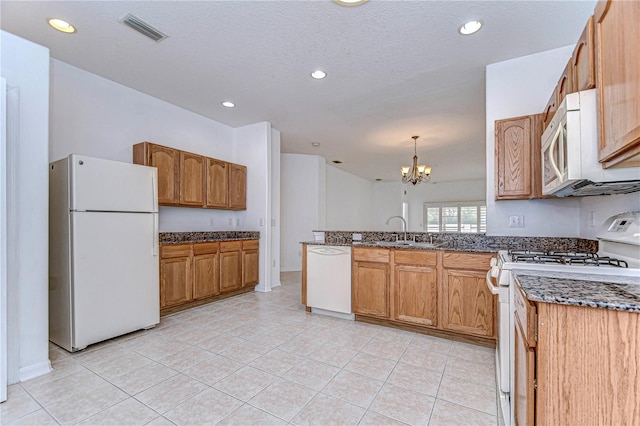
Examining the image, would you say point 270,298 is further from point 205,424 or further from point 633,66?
point 633,66

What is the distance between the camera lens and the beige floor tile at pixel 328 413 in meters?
1.59

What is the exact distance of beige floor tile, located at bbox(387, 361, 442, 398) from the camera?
6.26ft

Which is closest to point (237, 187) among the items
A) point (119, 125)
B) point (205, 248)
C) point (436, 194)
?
point (205, 248)

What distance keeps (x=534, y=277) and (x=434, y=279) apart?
1636 millimetres

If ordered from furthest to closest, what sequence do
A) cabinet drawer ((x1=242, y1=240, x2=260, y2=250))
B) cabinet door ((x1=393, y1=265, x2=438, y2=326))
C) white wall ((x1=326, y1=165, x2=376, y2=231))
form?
white wall ((x1=326, y1=165, x2=376, y2=231))
cabinet drawer ((x1=242, y1=240, x2=260, y2=250))
cabinet door ((x1=393, y1=265, x2=438, y2=326))

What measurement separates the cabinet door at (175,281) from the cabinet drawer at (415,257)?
246 centimetres

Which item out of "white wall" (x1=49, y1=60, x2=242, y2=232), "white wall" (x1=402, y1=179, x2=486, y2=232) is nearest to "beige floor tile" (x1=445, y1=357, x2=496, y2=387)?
"white wall" (x1=49, y1=60, x2=242, y2=232)

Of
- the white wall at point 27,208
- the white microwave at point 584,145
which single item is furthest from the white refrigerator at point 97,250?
the white microwave at point 584,145

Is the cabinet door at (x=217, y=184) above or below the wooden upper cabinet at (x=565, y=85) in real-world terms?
below

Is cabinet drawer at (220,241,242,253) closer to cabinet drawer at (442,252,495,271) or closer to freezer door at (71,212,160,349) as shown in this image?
freezer door at (71,212,160,349)

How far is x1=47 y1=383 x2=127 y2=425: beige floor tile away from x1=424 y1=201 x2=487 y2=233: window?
9512 millimetres

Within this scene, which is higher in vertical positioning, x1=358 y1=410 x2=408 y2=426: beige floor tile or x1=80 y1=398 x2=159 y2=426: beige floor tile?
x1=80 y1=398 x2=159 y2=426: beige floor tile

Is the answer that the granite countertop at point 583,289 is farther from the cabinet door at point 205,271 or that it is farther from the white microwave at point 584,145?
the cabinet door at point 205,271

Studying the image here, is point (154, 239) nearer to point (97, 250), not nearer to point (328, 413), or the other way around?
point (97, 250)
